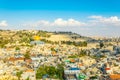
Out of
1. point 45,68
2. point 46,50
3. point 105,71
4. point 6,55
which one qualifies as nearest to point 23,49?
point 46,50

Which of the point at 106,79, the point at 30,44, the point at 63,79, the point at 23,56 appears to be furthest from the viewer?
the point at 30,44

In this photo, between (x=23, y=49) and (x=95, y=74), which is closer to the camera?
(x=95, y=74)

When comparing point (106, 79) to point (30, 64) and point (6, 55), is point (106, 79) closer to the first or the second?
point (30, 64)

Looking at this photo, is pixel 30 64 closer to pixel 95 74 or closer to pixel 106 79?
pixel 95 74

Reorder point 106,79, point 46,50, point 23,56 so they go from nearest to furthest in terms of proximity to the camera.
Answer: point 106,79 → point 23,56 → point 46,50

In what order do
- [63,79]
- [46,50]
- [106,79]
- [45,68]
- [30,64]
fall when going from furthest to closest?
[46,50] < [30,64] < [45,68] < [63,79] < [106,79]

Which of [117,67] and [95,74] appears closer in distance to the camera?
[95,74]

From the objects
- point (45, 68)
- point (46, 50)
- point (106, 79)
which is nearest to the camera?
point (106, 79)

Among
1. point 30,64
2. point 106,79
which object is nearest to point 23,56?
point 30,64

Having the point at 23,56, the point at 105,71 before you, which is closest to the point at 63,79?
the point at 105,71
